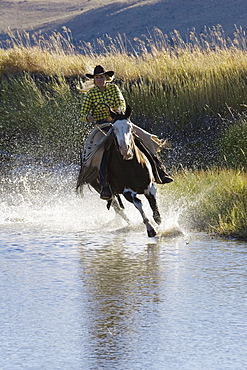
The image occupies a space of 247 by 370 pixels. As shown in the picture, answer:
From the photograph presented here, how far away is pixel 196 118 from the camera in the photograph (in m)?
20.5

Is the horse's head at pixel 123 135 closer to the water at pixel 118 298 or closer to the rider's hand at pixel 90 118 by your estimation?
the water at pixel 118 298

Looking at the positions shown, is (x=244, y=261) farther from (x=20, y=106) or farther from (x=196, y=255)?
(x=20, y=106)

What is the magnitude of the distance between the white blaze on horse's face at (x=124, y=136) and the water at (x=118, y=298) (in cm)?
116

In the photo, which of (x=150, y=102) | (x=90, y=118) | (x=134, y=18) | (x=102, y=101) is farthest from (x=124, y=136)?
(x=134, y=18)

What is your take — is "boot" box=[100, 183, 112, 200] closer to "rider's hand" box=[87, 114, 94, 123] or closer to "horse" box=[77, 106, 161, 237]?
"horse" box=[77, 106, 161, 237]

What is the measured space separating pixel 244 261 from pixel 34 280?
2.37 metres

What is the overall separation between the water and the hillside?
60.8 meters

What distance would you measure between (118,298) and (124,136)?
3471 mm

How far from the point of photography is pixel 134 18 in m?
88.7

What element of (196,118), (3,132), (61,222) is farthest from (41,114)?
(61,222)

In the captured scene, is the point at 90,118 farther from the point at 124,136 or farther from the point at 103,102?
the point at 124,136

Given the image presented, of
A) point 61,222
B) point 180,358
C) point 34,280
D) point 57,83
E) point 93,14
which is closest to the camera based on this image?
point 180,358

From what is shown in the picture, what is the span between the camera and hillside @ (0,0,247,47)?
8012 cm

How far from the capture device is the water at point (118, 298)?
6.33 meters
